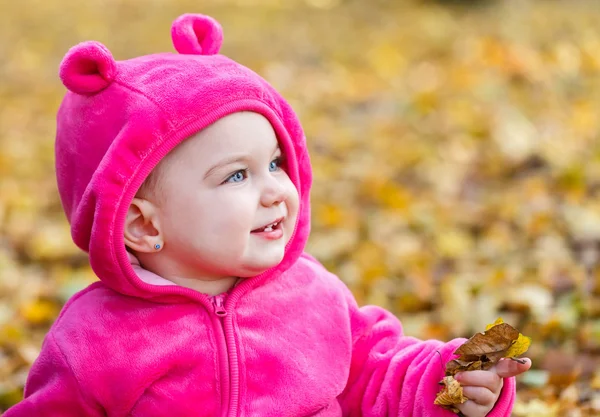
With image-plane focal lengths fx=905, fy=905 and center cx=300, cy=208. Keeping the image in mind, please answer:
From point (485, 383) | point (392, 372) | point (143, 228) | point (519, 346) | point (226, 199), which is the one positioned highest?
point (226, 199)

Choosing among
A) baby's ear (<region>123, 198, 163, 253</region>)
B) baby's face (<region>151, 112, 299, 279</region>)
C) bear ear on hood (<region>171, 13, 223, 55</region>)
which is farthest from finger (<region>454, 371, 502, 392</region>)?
bear ear on hood (<region>171, 13, 223, 55</region>)

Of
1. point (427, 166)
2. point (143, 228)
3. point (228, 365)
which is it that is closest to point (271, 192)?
point (143, 228)

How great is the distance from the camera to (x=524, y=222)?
14.1 feet

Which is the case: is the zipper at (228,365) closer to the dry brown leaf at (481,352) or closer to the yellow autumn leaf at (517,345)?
the dry brown leaf at (481,352)

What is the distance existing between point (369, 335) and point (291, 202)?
20.1 inches

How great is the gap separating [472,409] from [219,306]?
64cm

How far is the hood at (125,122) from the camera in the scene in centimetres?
194

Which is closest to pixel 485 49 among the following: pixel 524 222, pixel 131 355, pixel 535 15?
pixel 535 15

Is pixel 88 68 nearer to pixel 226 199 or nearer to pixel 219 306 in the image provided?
pixel 226 199

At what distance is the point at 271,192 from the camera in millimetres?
2035

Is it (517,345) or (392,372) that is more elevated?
(517,345)

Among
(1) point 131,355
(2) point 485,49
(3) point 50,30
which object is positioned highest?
(1) point 131,355

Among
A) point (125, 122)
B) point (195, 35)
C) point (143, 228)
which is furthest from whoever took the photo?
point (195, 35)

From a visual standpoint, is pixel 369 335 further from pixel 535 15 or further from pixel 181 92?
pixel 535 15
